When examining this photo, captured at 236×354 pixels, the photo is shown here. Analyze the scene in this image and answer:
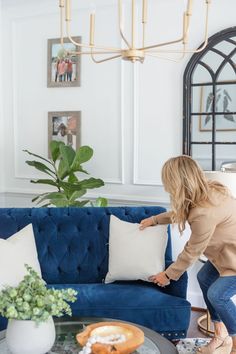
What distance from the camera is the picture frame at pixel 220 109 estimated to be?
148 inches

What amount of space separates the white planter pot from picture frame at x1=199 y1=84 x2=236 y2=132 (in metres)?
2.33

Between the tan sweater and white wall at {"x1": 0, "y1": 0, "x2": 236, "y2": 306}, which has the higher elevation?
white wall at {"x1": 0, "y1": 0, "x2": 236, "y2": 306}

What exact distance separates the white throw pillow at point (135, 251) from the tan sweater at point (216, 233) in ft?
1.11

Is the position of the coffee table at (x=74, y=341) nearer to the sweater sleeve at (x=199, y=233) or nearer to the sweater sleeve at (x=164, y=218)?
the sweater sleeve at (x=199, y=233)

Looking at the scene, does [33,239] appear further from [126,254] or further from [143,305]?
[143,305]

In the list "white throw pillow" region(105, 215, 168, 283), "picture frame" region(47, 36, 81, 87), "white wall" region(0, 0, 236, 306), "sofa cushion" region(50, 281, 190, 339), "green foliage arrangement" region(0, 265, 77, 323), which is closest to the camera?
"green foliage arrangement" region(0, 265, 77, 323)

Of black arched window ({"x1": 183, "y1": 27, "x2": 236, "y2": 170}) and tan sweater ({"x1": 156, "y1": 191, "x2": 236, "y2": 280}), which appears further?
black arched window ({"x1": 183, "y1": 27, "x2": 236, "y2": 170})

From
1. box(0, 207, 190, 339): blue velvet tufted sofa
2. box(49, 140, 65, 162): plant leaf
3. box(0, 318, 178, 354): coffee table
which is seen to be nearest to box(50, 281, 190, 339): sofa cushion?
box(0, 207, 190, 339): blue velvet tufted sofa

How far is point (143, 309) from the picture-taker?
279cm

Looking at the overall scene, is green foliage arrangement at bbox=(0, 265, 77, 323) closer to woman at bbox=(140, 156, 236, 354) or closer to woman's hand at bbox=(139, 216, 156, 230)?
woman at bbox=(140, 156, 236, 354)

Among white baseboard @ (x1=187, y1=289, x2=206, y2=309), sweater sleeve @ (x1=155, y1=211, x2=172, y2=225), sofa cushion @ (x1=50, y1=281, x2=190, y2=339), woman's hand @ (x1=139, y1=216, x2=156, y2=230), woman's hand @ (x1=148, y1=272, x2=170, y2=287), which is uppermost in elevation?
sweater sleeve @ (x1=155, y1=211, x2=172, y2=225)

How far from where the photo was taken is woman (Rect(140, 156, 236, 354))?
262 centimetres

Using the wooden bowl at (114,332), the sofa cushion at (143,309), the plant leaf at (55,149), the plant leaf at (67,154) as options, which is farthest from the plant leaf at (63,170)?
the wooden bowl at (114,332)

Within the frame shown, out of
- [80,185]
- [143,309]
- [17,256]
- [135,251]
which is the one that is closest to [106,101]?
[80,185]
